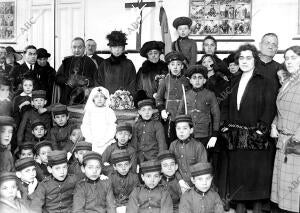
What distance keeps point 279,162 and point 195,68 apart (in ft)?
4.48

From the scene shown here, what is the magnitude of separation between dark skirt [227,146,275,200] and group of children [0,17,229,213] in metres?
0.35

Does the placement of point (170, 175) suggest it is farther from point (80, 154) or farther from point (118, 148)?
point (80, 154)

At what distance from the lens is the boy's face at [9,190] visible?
3832 mm

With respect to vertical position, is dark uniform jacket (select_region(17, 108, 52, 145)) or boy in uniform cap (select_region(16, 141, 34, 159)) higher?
dark uniform jacket (select_region(17, 108, 52, 145))

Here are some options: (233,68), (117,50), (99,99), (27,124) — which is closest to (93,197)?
(99,99)

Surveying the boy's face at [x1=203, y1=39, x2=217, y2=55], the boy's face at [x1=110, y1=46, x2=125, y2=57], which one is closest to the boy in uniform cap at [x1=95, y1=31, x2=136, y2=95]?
the boy's face at [x1=110, y1=46, x2=125, y2=57]

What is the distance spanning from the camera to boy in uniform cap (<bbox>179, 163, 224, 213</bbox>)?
3986mm

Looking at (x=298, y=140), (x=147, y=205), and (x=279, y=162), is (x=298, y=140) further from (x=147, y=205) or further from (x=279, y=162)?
(x=147, y=205)

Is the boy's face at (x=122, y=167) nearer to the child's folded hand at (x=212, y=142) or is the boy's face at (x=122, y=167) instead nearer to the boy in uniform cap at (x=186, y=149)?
the boy in uniform cap at (x=186, y=149)

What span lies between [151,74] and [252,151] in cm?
199

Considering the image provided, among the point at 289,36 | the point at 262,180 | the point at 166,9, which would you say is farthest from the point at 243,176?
the point at 166,9

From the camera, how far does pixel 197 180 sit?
13.4 ft

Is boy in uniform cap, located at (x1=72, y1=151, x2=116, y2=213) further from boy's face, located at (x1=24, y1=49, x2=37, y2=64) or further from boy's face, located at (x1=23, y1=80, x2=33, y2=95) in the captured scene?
boy's face, located at (x1=24, y1=49, x2=37, y2=64)

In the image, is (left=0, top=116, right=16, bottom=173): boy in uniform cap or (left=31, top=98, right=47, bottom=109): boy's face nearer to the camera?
(left=0, top=116, right=16, bottom=173): boy in uniform cap
